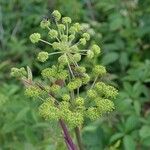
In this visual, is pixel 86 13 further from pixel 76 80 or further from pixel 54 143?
pixel 76 80

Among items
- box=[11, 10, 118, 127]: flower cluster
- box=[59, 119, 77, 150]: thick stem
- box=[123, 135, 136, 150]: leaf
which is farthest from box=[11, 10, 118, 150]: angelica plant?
box=[123, 135, 136, 150]: leaf

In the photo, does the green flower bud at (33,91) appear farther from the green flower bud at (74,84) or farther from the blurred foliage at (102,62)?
the blurred foliage at (102,62)

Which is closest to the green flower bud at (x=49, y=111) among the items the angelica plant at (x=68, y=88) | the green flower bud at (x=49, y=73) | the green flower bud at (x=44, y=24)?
the angelica plant at (x=68, y=88)

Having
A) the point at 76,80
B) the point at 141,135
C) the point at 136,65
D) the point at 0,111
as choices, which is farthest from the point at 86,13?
the point at 76,80

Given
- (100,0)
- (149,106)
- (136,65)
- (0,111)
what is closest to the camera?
(0,111)

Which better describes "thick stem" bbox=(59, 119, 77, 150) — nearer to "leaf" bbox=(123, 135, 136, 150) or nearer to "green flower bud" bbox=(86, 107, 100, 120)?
"green flower bud" bbox=(86, 107, 100, 120)

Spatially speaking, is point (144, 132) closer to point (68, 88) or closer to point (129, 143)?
point (129, 143)
